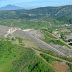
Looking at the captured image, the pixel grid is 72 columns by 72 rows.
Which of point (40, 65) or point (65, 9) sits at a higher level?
point (65, 9)

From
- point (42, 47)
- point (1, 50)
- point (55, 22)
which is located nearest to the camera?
point (1, 50)

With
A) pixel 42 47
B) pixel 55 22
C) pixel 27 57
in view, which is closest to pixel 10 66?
pixel 27 57

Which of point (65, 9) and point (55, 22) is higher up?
point (65, 9)

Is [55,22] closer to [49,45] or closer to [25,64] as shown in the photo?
[49,45]

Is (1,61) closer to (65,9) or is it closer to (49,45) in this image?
(49,45)

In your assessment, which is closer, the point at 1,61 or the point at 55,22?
the point at 1,61

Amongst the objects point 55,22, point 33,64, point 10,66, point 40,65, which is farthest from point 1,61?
point 55,22

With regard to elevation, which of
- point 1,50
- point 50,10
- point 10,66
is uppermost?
point 50,10

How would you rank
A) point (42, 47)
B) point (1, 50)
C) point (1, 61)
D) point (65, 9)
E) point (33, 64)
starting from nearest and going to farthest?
point (33, 64) → point (1, 61) → point (1, 50) → point (42, 47) → point (65, 9)

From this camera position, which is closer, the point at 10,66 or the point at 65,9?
the point at 10,66
